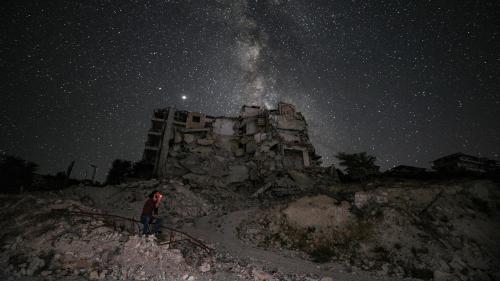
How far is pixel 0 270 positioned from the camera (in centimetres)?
748

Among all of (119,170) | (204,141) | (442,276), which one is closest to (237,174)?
(204,141)

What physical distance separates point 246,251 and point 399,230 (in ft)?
29.9

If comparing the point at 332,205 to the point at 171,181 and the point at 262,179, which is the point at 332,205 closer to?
the point at 262,179

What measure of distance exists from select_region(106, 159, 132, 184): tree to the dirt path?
794 inches

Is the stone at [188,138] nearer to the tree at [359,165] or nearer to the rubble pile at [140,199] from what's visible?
the rubble pile at [140,199]

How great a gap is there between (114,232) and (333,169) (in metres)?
25.7

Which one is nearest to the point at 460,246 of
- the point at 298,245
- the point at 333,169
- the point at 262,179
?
the point at 298,245

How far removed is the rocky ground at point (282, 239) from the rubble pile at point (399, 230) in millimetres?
58

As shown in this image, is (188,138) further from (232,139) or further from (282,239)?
(282,239)

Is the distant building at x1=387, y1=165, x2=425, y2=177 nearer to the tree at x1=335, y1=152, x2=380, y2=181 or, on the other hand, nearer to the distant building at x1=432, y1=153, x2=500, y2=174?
the tree at x1=335, y1=152, x2=380, y2=181

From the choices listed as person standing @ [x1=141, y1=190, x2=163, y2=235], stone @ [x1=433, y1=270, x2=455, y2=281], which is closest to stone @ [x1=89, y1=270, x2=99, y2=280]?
person standing @ [x1=141, y1=190, x2=163, y2=235]

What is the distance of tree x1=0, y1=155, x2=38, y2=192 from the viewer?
101ft

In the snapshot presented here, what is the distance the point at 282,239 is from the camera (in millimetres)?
15062

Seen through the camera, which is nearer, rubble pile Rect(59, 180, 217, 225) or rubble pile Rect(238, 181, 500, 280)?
rubble pile Rect(238, 181, 500, 280)
